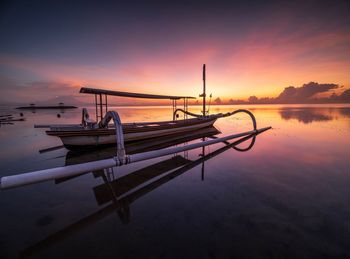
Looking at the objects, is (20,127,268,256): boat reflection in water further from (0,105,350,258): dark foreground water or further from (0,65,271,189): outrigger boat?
(0,65,271,189): outrigger boat

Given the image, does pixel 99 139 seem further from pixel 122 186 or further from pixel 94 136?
pixel 122 186

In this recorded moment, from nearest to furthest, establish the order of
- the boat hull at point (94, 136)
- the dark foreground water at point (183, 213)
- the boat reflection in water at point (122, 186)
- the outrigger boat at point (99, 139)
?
the dark foreground water at point (183, 213)
the boat reflection in water at point (122, 186)
the outrigger boat at point (99, 139)
the boat hull at point (94, 136)

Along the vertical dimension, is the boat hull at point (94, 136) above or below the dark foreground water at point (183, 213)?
above

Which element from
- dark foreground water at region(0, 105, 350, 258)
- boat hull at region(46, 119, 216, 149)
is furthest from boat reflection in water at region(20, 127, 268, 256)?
boat hull at region(46, 119, 216, 149)

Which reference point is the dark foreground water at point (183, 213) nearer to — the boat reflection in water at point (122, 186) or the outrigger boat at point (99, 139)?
the boat reflection in water at point (122, 186)

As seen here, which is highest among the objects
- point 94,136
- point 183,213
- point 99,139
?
point 94,136

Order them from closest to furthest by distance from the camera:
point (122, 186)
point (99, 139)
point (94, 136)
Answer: point (122, 186), point (94, 136), point (99, 139)

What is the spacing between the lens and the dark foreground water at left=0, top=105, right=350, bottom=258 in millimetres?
2910

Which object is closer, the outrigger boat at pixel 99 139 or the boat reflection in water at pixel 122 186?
the boat reflection in water at pixel 122 186

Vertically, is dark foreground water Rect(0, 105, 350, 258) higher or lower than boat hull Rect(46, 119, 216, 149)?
lower

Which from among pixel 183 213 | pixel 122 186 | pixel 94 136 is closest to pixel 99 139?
pixel 94 136

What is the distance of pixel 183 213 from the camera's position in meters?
3.96

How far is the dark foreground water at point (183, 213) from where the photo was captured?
2.91m

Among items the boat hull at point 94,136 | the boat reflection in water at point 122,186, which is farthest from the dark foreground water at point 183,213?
the boat hull at point 94,136
